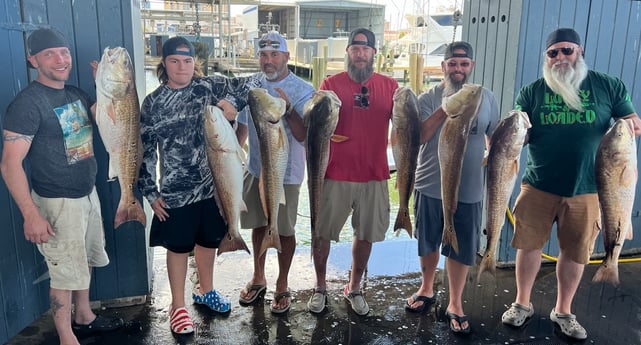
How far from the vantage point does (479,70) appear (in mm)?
5016

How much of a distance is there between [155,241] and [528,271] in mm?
2933

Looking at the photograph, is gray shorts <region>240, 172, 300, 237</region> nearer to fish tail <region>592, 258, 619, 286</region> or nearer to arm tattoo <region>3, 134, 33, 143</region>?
arm tattoo <region>3, 134, 33, 143</region>

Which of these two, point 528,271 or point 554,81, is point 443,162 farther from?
point 528,271

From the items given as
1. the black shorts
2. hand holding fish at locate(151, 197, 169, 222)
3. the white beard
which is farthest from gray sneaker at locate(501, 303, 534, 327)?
hand holding fish at locate(151, 197, 169, 222)

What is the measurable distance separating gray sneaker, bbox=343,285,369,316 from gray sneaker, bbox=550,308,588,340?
1.53 m

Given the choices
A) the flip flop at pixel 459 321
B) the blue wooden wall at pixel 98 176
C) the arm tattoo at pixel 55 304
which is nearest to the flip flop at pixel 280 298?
the blue wooden wall at pixel 98 176

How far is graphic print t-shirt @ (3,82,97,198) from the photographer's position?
8.87 ft

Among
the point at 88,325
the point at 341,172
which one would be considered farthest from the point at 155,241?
the point at 341,172

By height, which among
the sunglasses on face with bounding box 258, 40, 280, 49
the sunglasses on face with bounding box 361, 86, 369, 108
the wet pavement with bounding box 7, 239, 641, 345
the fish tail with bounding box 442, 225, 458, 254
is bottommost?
the wet pavement with bounding box 7, 239, 641, 345

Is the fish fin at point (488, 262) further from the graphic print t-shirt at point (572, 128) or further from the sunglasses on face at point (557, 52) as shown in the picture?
the sunglasses on face at point (557, 52)

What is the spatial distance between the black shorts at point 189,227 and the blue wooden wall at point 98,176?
566 mm

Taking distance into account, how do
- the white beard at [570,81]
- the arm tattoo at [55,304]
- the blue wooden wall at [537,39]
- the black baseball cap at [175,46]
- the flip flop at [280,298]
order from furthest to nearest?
the blue wooden wall at [537,39], the flip flop at [280,298], the white beard at [570,81], the black baseball cap at [175,46], the arm tattoo at [55,304]

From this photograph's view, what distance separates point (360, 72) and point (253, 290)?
213 cm

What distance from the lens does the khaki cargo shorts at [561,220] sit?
3.42 meters
